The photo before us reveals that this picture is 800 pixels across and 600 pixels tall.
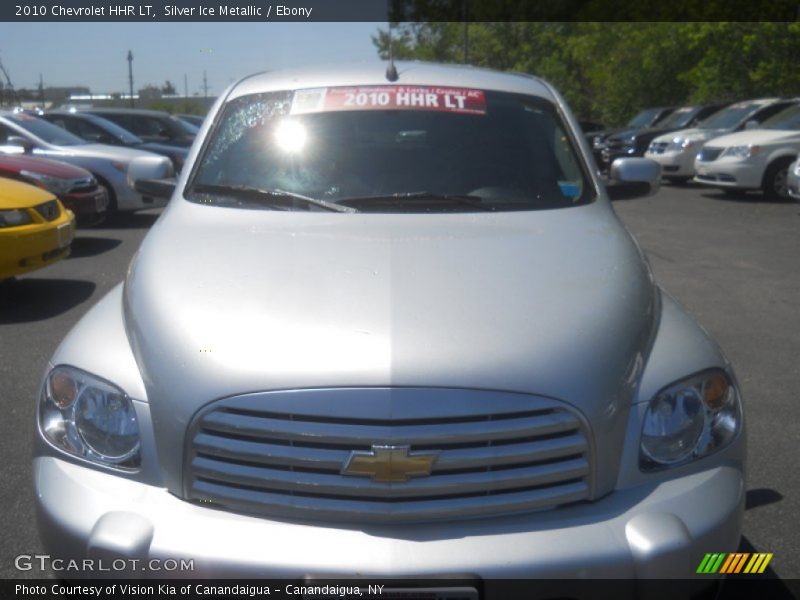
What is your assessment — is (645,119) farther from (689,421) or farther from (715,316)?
(689,421)

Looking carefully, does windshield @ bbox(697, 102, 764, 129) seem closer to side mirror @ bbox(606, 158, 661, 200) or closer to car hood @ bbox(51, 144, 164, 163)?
car hood @ bbox(51, 144, 164, 163)

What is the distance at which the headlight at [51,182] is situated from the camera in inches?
420

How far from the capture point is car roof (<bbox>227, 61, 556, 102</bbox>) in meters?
4.24

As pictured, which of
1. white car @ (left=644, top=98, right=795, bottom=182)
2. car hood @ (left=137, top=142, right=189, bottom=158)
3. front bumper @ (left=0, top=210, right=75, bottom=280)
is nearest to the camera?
front bumper @ (left=0, top=210, right=75, bottom=280)

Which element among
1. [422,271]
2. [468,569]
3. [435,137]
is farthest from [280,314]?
[435,137]

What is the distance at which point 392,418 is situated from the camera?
7.69ft

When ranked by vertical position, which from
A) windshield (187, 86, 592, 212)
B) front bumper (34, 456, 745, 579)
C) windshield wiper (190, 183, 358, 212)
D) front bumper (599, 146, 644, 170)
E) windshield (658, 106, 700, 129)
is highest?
windshield (187, 86, 592, 212)

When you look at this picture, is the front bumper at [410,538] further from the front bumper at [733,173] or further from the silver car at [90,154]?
the front bumper at [733,173]

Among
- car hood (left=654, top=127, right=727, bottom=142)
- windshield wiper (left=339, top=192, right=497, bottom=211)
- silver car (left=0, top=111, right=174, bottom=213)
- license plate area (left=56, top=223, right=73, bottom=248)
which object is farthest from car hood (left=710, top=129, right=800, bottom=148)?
windshield wiper (left=339, top=192, right=497, bottom=211)

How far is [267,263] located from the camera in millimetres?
3023

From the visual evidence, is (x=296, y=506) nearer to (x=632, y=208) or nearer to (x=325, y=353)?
(x=325, y=353)

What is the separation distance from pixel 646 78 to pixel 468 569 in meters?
33.9

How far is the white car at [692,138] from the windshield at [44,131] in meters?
10.6

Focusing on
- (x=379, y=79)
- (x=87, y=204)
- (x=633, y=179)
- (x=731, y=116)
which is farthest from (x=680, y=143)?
(x=379, y=79)
